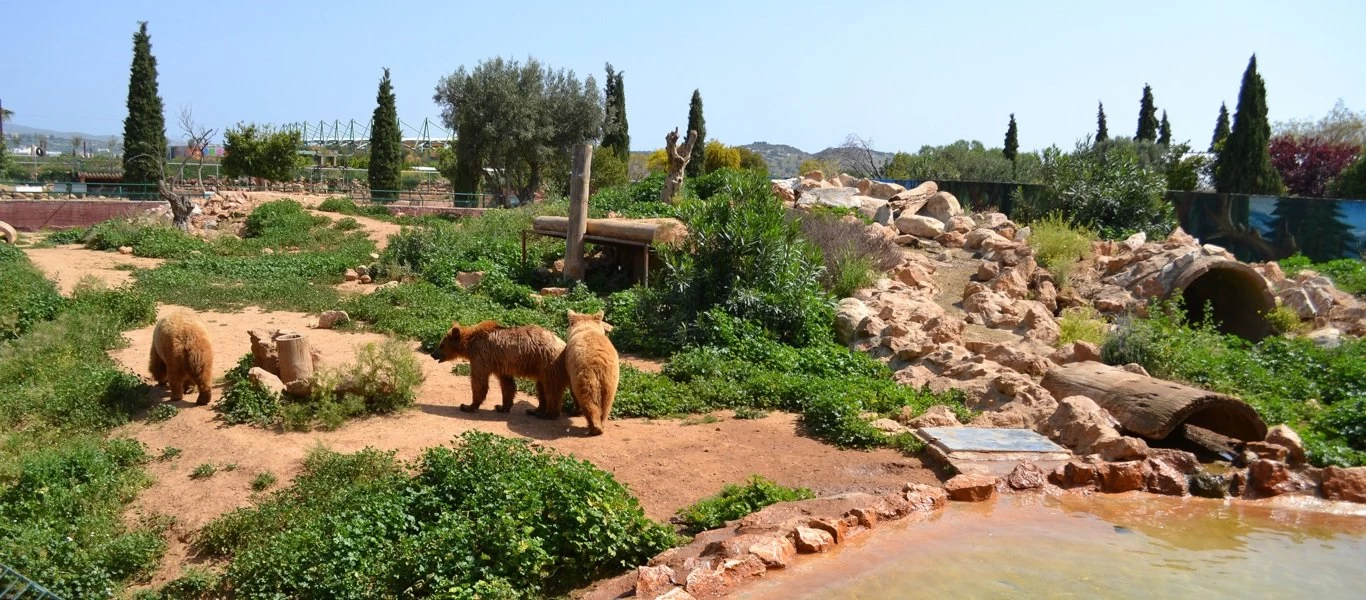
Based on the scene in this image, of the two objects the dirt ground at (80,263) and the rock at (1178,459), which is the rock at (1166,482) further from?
the dirt ground at (80,263)

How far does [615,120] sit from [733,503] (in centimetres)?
3618

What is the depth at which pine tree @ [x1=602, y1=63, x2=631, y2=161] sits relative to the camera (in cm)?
4103

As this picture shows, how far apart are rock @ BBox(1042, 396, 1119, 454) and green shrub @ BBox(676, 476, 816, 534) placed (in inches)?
114

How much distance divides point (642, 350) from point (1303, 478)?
7305mm

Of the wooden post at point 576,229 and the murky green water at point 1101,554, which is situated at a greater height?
the wooden post at point 576,229

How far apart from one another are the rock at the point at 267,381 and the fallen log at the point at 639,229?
7.21m

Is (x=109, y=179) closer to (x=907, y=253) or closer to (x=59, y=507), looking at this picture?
(x=907, y=253)

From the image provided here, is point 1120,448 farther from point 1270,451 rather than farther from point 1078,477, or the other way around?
point 1270,451

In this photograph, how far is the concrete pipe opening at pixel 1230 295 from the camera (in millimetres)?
14422

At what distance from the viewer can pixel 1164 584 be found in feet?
19.3

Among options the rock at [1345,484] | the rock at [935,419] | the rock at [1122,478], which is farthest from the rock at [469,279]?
the rock at [1345,484]

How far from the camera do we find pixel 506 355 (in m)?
8.99

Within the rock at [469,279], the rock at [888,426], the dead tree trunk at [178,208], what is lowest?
the rock at [888,426]

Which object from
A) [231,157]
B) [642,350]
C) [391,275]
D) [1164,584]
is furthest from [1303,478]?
[231,157]
